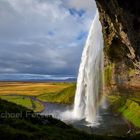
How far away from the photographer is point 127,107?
295ft

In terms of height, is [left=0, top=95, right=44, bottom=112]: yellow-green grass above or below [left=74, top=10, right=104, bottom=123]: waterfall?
below

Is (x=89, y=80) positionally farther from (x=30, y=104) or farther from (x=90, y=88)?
(x=30, y=104)

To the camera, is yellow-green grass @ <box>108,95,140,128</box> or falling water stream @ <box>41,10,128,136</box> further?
falling water stream @ <box>41,10,128,136</box>

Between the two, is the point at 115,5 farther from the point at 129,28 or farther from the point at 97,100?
the point at 97,100

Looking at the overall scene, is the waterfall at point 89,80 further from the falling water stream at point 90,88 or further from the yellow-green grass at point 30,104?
the yellow-green grass at point 30,104

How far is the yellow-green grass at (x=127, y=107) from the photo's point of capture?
78.6 m

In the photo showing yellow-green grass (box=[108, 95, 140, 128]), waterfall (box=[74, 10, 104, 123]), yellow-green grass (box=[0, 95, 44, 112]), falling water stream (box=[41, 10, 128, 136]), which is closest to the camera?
yellow-green grass (box=[108, 95, 140, 128])

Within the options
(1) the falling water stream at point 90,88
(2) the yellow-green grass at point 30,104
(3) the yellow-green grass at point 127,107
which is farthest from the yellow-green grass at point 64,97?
(1) the falling water stream at point 90,88

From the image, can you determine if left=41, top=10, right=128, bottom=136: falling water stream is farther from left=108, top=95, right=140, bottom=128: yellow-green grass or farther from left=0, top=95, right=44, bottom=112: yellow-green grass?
left=0, top=95, right=44, bottom=112: yellow-green grass

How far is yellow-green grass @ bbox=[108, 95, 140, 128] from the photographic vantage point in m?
78.6

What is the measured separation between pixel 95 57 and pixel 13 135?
70250 mm

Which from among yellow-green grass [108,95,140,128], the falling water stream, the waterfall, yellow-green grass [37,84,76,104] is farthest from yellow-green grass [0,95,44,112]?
yellow-green grass [108,95,140,128]

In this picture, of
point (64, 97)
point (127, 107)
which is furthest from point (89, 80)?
point (64, 97)

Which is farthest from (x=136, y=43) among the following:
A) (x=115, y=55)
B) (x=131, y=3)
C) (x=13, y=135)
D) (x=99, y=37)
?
(x=99, y=37)
